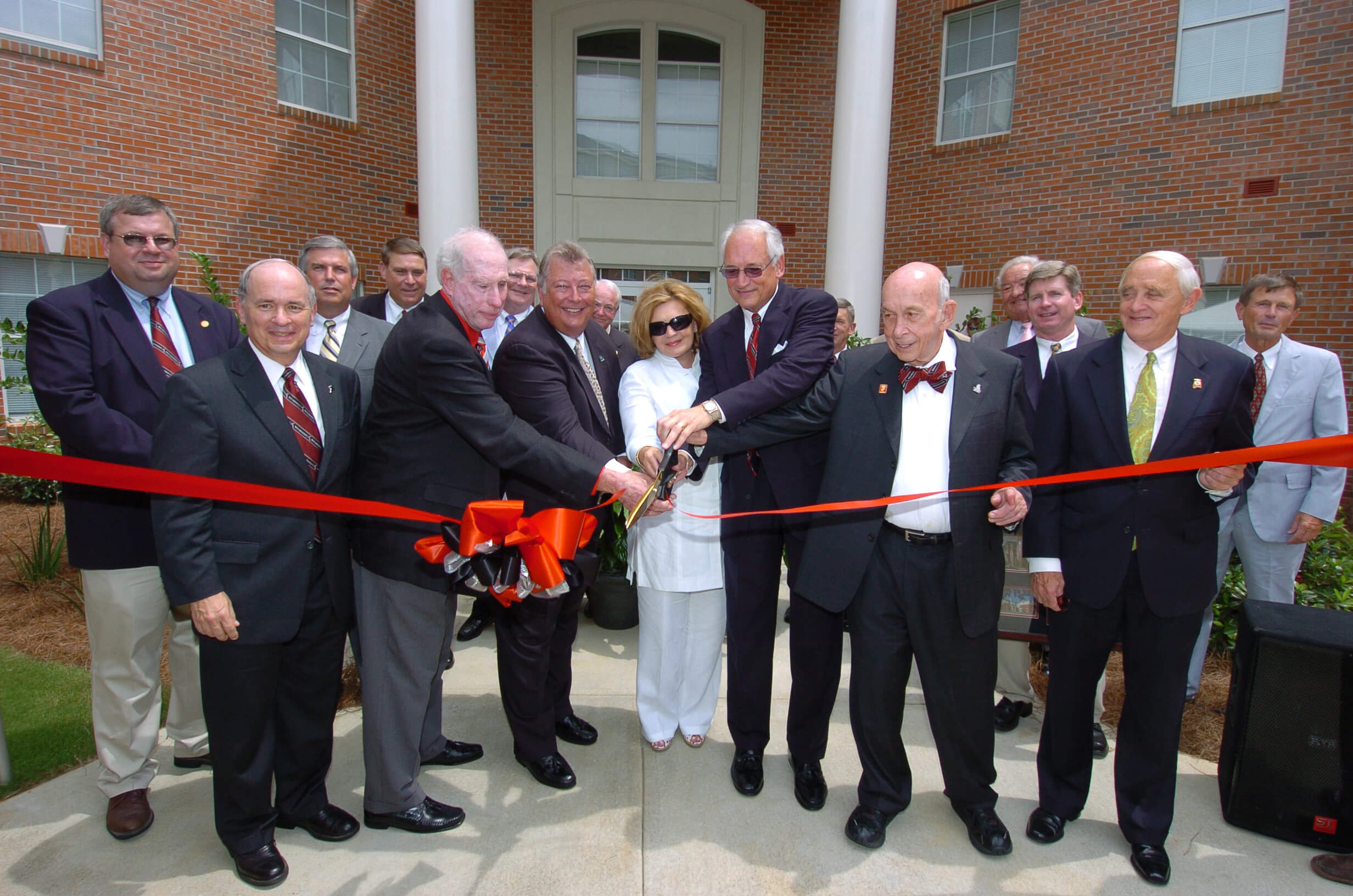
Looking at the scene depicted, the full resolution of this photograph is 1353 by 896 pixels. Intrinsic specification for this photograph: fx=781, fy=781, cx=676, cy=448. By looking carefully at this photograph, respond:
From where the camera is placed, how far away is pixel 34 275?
28.9ft

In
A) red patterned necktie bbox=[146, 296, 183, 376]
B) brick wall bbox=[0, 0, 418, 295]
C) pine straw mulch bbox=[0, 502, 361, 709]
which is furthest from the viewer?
brick wall bbox=[0, 0, 418, 295]

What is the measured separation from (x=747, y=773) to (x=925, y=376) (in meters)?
1.90

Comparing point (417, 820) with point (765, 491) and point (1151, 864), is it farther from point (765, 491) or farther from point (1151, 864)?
point (1151, 864)

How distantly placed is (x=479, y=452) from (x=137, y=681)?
169cm

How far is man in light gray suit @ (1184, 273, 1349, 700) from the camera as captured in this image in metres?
4.02

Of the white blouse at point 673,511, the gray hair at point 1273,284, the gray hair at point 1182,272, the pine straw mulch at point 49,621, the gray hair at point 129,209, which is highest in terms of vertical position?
the gray hair at point 129,209

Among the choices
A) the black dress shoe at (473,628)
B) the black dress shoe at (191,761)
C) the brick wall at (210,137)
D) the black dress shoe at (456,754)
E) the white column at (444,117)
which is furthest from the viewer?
the white column at (444,117)

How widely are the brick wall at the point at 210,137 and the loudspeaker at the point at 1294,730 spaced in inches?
420

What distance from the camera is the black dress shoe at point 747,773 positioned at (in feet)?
11.2

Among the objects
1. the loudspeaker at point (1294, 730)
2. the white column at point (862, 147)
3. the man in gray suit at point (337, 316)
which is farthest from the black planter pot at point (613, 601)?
the white column at point (862, 147)

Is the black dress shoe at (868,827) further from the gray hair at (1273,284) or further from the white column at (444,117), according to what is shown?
the white column at (444,117)

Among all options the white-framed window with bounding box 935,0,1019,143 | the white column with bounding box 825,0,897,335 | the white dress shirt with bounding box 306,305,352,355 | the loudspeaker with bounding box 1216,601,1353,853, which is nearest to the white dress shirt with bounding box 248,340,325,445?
the white dress shirt with bounding box 306,305,352,355

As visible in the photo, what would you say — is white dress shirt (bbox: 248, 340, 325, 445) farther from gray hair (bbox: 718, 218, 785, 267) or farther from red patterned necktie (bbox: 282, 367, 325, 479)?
gray hair (bbox: 718, 218, 785, 267)

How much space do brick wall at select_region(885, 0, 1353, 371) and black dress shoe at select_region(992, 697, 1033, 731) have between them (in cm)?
729
